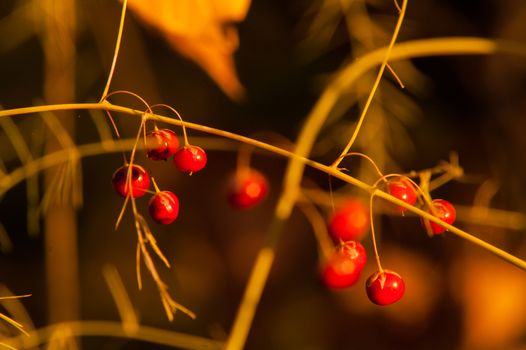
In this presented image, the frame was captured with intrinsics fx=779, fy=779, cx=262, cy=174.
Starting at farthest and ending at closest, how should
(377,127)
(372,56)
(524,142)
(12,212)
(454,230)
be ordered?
(12,212) → (524,142) → (377,127) → (372,56) → (454,230)

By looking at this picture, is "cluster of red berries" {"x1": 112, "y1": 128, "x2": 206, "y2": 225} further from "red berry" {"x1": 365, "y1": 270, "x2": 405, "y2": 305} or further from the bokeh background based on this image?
the bokeh background

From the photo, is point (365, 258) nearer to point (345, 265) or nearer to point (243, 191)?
point (345, 265)

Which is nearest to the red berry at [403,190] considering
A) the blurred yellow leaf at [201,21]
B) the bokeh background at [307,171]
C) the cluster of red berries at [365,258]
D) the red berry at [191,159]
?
the cluster of red berries at [365,258]

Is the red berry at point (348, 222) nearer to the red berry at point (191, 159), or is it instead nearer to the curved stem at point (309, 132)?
the curved stem at point (309, 132)

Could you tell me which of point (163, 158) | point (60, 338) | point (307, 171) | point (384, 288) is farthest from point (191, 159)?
point (307, 171)

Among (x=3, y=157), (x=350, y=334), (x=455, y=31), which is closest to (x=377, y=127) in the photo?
(x=455, y=31)

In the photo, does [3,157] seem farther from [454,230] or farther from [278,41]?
[454,230]
